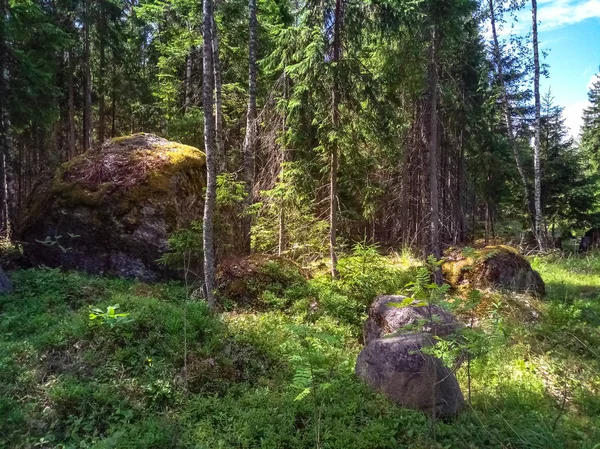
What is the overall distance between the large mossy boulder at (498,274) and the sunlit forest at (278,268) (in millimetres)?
47

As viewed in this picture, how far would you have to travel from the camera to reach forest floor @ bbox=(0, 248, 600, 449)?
3.88 meters

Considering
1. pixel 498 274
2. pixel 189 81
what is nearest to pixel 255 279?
pixel 498 274

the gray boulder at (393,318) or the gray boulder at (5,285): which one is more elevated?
the gray boulder at (5,285)

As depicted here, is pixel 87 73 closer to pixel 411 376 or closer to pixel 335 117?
pixel 335 117

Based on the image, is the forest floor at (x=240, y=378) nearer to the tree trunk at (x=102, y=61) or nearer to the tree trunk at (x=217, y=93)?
the tree trunk at (x=217, y=93)

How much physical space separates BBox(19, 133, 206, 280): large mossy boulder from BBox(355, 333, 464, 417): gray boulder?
503 centimetres

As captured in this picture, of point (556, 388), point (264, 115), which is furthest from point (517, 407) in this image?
point (264, 115)

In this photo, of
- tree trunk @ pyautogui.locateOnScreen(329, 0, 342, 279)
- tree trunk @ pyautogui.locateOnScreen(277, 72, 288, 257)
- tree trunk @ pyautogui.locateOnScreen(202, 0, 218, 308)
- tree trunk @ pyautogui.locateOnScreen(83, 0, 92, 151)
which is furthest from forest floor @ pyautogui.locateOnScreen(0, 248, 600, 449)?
tree trunk @ pyautogui.locateOnScreen(83, 0, 92, 151)

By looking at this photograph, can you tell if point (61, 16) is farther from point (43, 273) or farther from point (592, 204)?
point (592, 204)

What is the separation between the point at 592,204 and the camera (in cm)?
1530

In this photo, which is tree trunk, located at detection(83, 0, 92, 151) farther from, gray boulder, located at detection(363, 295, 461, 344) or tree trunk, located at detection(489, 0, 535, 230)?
tree trunk, located at detection(489, 0, 535, 230)

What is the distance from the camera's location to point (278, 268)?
8.29m

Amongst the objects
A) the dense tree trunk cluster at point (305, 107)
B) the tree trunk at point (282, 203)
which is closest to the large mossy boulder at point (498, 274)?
the dense tree trunk cluster at point (305, 107)

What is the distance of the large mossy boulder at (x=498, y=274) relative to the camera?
820 centimetres
